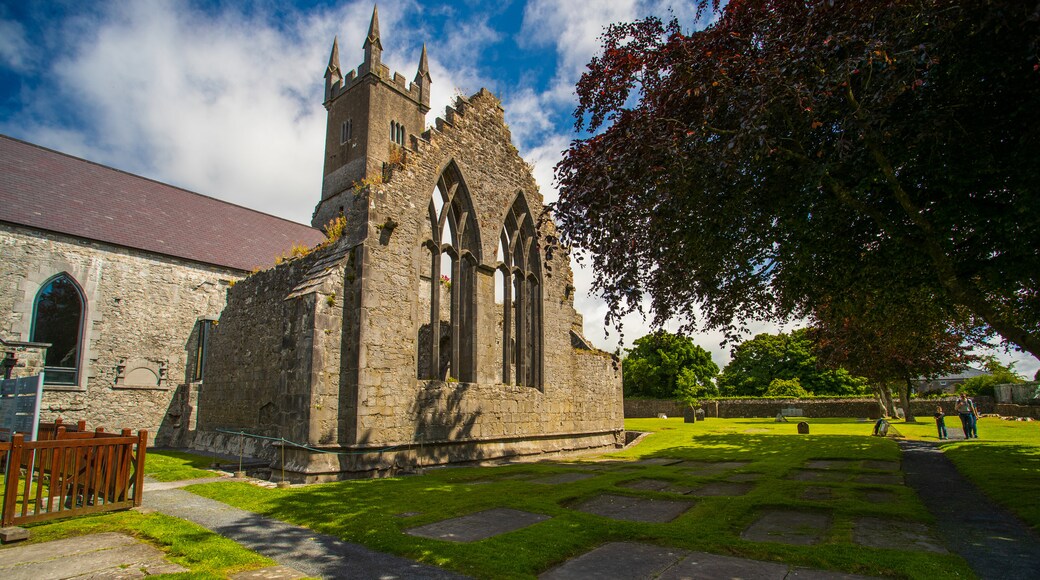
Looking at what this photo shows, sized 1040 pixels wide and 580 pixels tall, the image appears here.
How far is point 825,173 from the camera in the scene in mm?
6500

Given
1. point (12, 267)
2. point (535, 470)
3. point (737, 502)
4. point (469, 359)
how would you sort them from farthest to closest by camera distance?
point (12, 267)
point (469, 359)
point (535, 470)
point (737, 502)

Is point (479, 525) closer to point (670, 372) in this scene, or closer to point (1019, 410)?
point (1019, 410)

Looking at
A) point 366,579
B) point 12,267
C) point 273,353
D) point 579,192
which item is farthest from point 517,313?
point 12,267

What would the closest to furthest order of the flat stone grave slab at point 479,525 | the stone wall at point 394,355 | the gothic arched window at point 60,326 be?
the flat stone grave slab at point 479,525, the stone wall at point 394,355, the gothic arched window at point 60,326

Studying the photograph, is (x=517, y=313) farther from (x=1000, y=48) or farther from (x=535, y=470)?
(x=1000, y=48)

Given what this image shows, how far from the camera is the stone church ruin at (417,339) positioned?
1053 cm

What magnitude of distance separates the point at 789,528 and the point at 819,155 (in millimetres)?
4576

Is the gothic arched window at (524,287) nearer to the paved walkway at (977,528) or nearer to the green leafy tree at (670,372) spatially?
the paved walkway at (977,528)

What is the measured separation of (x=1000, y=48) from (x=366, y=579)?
8.10 m

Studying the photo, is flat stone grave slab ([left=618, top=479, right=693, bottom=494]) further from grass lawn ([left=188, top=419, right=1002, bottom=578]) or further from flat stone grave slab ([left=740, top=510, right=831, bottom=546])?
flat stone grave slab ([left=740, top=510, right=831, bottom=546])

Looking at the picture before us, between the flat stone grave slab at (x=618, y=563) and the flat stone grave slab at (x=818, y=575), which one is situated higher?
the flat stone grave slab at (x=818, y=575)

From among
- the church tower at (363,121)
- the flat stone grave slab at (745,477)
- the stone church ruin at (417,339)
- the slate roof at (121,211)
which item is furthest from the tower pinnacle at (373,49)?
the flat stone grave slab at (745,477)

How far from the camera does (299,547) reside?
5.40 metres

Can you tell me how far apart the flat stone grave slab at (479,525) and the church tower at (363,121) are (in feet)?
127
